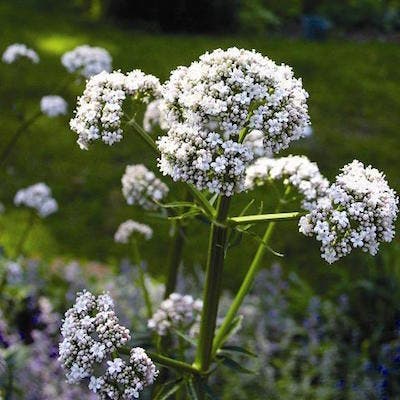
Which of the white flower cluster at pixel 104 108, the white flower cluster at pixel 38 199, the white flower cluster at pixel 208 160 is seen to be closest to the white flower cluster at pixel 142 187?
the white flower cluster at pixel 104 108

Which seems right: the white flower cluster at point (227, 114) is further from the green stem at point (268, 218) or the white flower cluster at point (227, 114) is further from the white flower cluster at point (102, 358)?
the white flower cluster at point (102, 358)

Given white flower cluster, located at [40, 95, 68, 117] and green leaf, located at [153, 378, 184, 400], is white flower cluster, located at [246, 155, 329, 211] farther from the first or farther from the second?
white flower cluster, located at [40, 95, 68, 117]

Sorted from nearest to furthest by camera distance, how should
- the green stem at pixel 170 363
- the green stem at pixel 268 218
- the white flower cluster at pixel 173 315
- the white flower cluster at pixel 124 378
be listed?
the white flower cluster at pixel 124 378
the green stem at pixel 268 218
the green stem at pixel 170 363
the white flower cluster at pixel 173 315

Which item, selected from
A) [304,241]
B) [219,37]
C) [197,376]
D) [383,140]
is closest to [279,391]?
[197,376]

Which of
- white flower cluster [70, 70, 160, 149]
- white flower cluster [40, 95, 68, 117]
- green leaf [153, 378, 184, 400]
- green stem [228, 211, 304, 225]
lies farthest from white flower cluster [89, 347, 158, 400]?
white flower cluster [40, 95, 68, 117]

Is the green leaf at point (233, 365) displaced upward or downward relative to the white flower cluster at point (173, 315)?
downward

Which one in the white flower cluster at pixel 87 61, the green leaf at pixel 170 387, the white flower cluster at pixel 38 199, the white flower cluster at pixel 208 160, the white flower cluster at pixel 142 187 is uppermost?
the white flower cluster at pixel 87 61
